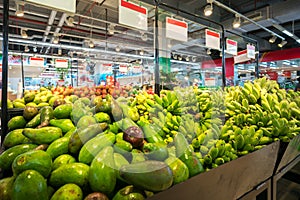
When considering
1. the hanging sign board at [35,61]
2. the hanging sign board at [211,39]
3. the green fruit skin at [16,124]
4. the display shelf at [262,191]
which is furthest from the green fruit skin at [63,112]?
the hanging sign board at [35,61]

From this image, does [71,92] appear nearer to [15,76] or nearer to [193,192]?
[193,192]

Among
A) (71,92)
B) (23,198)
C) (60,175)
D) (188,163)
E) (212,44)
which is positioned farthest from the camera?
(71,92)

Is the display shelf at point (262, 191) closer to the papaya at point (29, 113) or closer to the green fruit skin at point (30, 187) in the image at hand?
the green fruit skin at point (30, 187)

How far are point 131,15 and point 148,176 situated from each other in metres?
1.79

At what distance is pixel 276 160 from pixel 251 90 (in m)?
0.62

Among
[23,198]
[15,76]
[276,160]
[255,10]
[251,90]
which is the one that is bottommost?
[276,160]

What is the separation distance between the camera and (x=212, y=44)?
3.04 m

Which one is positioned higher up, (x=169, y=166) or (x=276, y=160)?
(x=169, y=166)

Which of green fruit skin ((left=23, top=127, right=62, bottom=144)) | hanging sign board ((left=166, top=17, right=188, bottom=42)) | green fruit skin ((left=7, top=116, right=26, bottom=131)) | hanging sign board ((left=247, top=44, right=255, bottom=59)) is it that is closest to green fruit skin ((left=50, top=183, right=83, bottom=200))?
green fruit skin ((left=23, top=127, right=62, bottom=144))

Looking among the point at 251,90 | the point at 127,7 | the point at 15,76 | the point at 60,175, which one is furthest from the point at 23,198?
the point at 15,76

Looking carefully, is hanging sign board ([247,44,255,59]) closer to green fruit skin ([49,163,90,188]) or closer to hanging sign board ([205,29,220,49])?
hanging sign board ([205,29,220,49])

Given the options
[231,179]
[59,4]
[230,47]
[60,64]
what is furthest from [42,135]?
[60,64]

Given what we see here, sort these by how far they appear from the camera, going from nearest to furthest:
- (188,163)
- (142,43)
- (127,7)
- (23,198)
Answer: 1. (23,198)
2. (188,163)
3. (127,7)
4. (142,43)

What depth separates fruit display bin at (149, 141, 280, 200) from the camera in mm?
703
